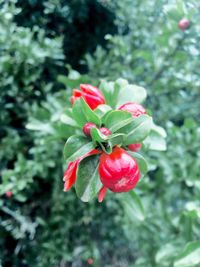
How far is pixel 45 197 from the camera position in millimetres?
1882

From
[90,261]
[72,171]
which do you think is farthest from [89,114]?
[90,261]

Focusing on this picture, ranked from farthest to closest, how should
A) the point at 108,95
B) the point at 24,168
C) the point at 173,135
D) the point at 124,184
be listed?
the point at 173,135 → the point at 24,168 → the point at 108,95 → the point at 124,184

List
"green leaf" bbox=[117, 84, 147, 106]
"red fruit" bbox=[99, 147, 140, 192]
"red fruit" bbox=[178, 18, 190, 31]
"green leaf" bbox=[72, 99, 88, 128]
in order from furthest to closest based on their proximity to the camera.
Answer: "red fruit" bbox=[178, 18, 190, 31], "green leaf" bbox=[117, 84, 147, 106], "green leaf" bbox=[72, 99, 88, 128], "red fruit" bbox=[99, 147, 140, 192]

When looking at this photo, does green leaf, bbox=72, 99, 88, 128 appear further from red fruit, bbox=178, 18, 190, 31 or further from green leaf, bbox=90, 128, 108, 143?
red fruit, bbox=178, 18, 190, 31

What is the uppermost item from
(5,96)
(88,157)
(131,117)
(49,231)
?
(131,117)

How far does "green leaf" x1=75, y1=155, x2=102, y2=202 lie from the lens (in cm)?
92

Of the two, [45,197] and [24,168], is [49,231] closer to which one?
[45,197]

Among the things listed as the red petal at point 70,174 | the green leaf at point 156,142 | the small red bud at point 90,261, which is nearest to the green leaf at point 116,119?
the red petal at point 70,174

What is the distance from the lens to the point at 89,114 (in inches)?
36.6

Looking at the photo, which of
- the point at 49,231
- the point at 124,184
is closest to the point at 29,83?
the point at 49,231

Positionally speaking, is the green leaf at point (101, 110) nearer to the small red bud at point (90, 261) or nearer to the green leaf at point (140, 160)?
the green leaf at point (140, 160)

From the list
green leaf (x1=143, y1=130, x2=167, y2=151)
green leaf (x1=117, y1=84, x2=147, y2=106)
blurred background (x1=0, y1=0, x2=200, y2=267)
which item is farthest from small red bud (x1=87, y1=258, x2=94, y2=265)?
green leaf (x1=117, y1=84, x2=147, y2=106)

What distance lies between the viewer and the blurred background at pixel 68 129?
5.12ft

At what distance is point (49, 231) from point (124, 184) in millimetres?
1011
